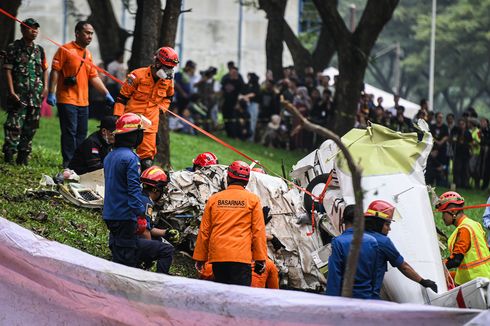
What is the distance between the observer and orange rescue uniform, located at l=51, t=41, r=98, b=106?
46.7 feet

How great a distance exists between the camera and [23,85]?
45.5 feet

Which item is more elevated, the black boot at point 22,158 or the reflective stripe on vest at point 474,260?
the black boot at point 22,158

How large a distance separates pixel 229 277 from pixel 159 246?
741mm

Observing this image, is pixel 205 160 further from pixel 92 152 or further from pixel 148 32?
pixel 148 32

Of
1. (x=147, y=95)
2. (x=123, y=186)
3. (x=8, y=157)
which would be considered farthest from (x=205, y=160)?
(x=123, y=186)

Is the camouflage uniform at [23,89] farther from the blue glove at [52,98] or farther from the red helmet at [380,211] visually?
the red helmet at [380,211]

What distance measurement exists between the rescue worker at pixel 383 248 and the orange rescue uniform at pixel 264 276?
1.80 meters

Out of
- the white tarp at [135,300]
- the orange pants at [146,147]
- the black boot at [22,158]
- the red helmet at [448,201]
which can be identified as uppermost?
the orange pants at [146,147]

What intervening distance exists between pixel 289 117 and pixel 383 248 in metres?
18.0

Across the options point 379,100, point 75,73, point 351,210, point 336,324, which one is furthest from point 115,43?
point 336,324

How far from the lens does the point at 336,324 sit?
7.09 meters

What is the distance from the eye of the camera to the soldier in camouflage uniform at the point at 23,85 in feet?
45.5

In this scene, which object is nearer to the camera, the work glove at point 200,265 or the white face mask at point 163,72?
the work glove at point 200,265

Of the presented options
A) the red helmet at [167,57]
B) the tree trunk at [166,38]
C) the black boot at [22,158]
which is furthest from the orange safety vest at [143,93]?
the tree trunk at [166,38]
